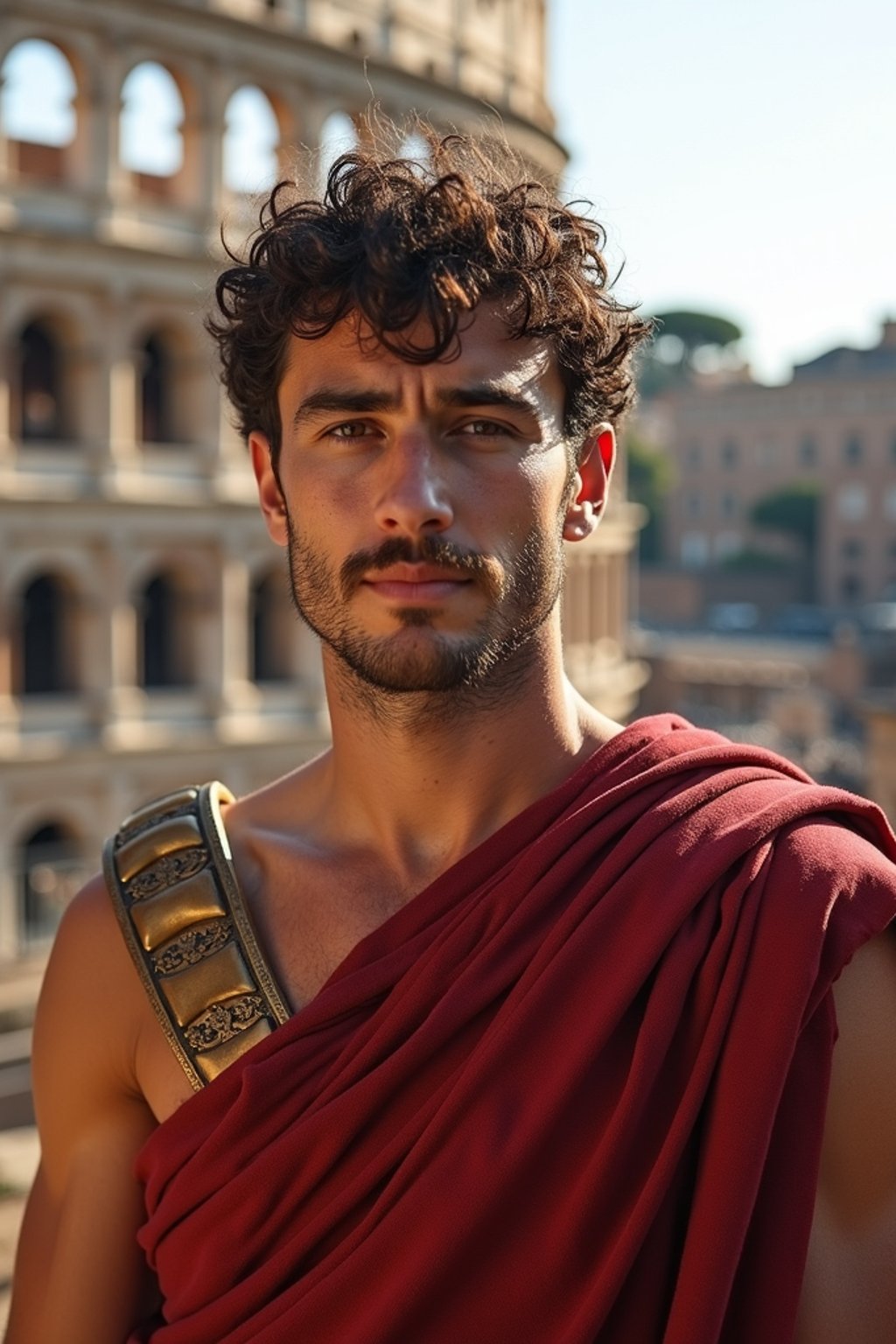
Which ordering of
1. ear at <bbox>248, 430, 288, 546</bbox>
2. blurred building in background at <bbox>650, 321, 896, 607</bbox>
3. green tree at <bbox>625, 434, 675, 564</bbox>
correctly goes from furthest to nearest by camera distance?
green tree at <bbox>625, 434, 675, 564</bbox>, blurred building in background at <bbox>650, 321, 896, 607</bbox>, ear at <bbox>248, 430, 288, 546</bbox>

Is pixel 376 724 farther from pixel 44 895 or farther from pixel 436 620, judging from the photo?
pixel 44 895

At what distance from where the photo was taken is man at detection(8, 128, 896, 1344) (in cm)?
209

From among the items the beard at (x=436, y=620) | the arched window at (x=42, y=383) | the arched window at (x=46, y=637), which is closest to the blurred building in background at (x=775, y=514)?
the arched window at (x=46, y=637)

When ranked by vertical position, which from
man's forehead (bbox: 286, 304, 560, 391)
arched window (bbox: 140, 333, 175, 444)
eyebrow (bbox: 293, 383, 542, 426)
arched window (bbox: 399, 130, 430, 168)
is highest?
arched window (bbox: 140, 333, 175, 444)

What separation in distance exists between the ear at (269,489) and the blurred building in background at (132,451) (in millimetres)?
16069

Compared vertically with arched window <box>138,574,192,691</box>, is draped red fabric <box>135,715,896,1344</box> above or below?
above

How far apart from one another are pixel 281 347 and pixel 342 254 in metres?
0.20

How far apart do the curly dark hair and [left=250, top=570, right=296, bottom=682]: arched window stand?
19.7m

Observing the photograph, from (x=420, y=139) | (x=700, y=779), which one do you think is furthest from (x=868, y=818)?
(x=420, y=139)

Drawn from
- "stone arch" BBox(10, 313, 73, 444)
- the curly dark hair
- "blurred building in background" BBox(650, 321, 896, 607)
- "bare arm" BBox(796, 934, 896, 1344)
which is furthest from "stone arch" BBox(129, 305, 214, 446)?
"blurred building in background" BBox(650, 321, 896, 607)

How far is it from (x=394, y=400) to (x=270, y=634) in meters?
20.3

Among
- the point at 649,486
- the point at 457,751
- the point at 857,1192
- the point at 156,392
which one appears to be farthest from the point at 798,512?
the point at 857,1192

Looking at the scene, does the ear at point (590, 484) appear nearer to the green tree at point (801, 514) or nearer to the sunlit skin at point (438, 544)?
the sunlit skin at point (438, 544)

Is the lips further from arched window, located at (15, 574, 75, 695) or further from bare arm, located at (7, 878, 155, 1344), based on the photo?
arched window, located at (15, 574, 75, 695)
